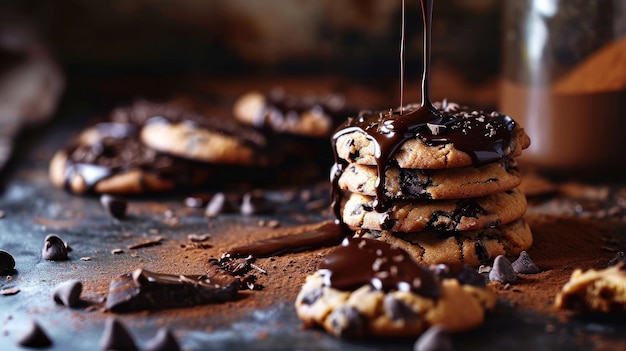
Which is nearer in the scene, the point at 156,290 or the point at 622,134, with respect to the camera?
Result: the point at 156,290

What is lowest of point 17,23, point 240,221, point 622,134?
point 240,221

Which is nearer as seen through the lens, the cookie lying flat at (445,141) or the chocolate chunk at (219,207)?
the cookie lying flat at (445,141)

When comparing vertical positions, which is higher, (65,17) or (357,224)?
(65,17)

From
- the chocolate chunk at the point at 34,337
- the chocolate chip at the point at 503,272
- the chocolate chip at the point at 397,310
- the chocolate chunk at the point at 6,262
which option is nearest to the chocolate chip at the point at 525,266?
the chocolate chip at the point at 503,272

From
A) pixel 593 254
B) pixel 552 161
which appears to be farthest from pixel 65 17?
pixel 593 254

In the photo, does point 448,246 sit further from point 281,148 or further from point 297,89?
point 297,89

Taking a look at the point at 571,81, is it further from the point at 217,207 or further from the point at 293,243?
the point at 217,207

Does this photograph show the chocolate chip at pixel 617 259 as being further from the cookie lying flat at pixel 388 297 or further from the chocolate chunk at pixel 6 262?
the chocolate chunk at pixel 6 262
